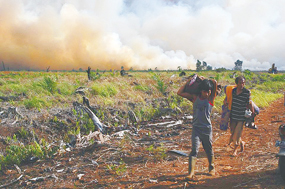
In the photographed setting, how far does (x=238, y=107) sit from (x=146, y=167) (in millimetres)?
1935

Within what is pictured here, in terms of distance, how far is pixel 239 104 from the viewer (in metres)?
3.77

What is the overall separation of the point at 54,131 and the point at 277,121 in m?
6.01

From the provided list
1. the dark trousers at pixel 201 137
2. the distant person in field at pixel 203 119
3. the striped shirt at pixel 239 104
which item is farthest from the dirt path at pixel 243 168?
the striped shirt at pixel 239 104

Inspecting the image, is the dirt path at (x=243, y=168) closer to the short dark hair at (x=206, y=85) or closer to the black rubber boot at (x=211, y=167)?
the black rubber boot at (x=211, y=167)

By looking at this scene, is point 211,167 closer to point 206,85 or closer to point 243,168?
point 243,168

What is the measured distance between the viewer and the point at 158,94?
929 centimetres

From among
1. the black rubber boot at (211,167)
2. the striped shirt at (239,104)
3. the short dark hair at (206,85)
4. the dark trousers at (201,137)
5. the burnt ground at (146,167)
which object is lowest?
the burnt ground at (146,167)

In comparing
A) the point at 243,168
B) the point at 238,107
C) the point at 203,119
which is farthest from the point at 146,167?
the point at 238,107

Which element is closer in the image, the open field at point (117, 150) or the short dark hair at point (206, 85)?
the short dark hair at point (206, 85)

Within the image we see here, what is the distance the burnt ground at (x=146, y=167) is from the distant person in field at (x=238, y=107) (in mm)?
356

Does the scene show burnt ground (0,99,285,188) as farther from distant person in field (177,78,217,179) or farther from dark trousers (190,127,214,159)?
dark trousers (190,127,214,159)

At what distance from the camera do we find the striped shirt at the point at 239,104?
12.2 ft

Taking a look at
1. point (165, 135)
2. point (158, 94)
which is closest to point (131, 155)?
point (165, 135)

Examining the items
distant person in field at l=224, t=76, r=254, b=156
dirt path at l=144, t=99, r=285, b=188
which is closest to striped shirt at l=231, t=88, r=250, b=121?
distant person in field at l=224, t=76, r=254, b=156
